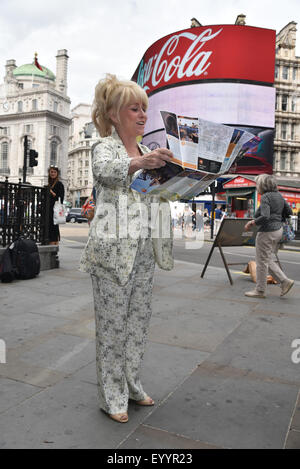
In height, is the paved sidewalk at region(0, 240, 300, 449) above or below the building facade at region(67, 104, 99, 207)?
below

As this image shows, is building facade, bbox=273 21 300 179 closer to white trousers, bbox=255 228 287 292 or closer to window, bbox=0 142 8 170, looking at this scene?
white trousers, bbox=255 228 287 292

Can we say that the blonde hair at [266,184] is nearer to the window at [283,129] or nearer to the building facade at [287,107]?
the building facade at [287,107]

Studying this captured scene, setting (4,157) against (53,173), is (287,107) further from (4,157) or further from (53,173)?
(4,157)

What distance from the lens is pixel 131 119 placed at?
2133mm

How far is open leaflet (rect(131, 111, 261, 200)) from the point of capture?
6.25 ft

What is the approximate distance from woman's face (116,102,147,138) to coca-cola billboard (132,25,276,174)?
34.4 m

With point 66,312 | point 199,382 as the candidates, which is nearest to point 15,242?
point 66,312

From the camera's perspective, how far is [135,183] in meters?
1.92

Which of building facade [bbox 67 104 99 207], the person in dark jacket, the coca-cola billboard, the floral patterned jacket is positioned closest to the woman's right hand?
the floral patterned jacket

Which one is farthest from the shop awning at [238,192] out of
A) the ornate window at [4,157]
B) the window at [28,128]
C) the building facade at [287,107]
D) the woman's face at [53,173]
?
the ornate window at [4,157]

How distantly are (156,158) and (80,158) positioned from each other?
103 metres
